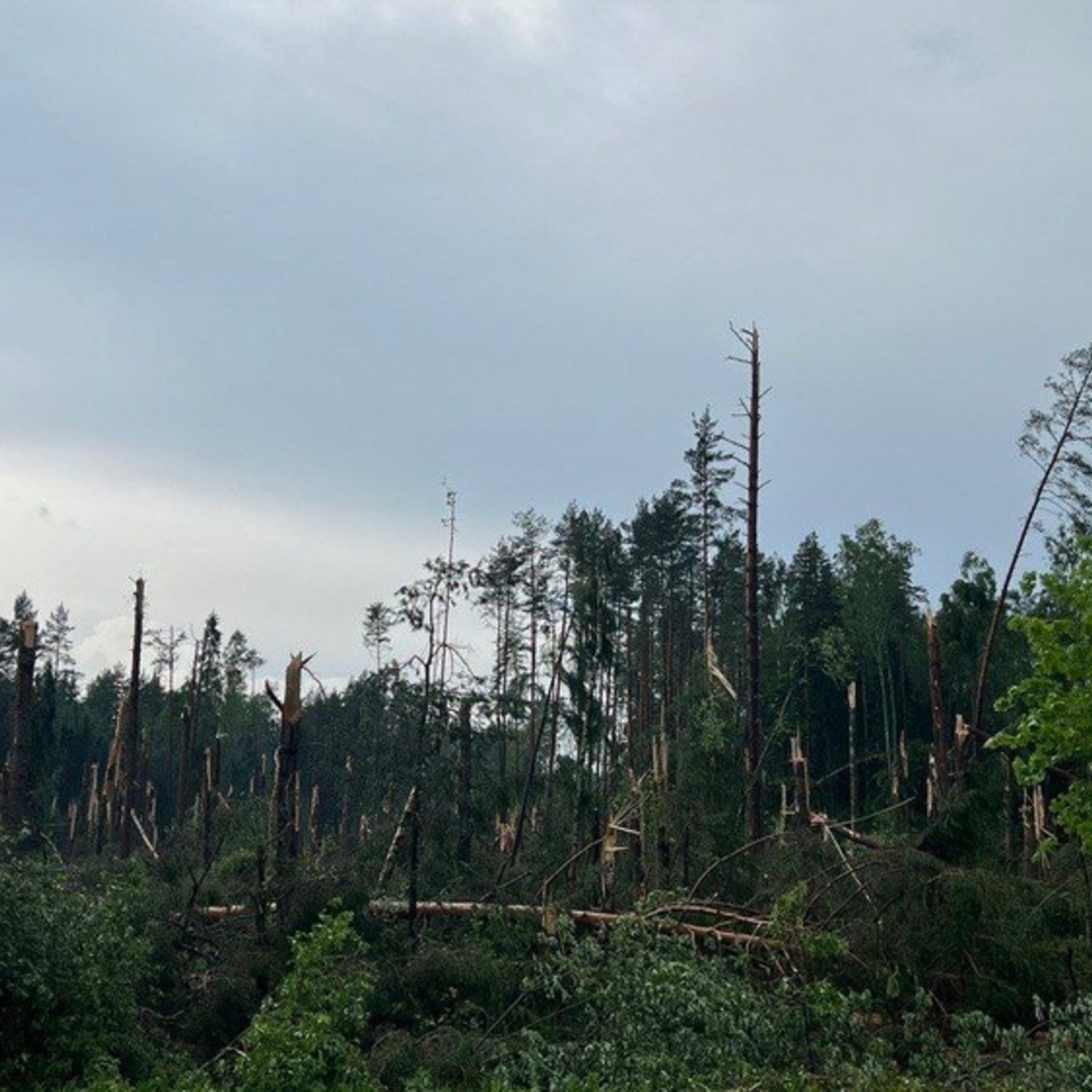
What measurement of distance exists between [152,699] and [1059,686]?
61175 mm

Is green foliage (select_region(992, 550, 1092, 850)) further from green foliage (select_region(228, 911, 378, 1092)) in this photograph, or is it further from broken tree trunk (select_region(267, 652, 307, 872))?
broken tree trunk (select_region(267, 652, 307, 872))

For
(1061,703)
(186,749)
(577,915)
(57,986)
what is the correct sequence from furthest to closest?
(186,749) → (577,915) → (1061,703) → (57,986)

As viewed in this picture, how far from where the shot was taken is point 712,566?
4697 centimetres

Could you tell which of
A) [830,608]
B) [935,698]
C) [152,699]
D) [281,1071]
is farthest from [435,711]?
[152,699]

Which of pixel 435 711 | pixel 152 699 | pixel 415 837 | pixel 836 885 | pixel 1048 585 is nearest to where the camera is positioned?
pixel 1048 585

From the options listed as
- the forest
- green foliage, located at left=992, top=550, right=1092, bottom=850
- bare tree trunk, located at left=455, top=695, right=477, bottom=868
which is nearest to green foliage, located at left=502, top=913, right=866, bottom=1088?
the forest

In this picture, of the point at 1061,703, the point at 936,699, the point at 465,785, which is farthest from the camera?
the point at 936,699

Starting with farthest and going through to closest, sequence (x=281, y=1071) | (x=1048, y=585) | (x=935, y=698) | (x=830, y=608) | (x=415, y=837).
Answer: (x=830, y=608)
(x=935, y=698)
(x=415, y=837)
(x=1048, y=585)
(x=281, y=1071)

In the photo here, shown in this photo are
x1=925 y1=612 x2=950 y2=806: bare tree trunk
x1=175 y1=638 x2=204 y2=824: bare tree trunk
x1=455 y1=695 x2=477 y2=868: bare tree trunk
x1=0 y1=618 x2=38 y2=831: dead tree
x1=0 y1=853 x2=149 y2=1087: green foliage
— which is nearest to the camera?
x1=0 y1=853 x2=149 y2=1087: green foliage

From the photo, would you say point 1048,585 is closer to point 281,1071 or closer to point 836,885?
point 836,885

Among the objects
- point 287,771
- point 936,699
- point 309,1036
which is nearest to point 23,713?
point 287,771

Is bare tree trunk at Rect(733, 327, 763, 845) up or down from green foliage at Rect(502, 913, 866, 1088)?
up

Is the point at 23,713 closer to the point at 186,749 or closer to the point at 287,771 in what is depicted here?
the point at 287,771

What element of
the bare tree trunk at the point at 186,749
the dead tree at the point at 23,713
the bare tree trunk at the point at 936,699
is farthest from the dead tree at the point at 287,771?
the bare tree trunk at the point at 186,749
